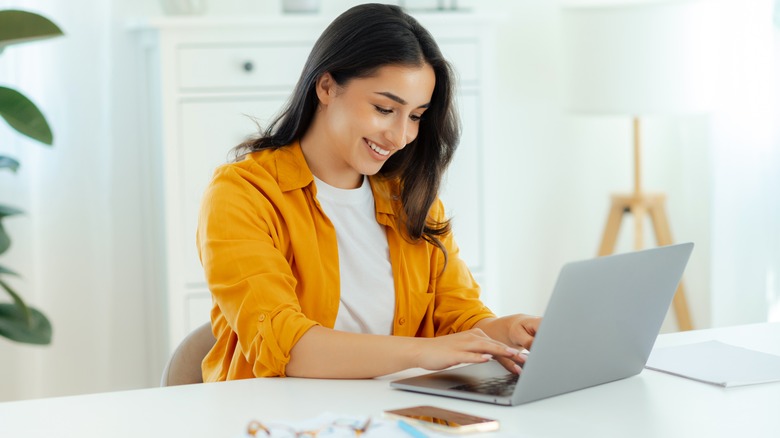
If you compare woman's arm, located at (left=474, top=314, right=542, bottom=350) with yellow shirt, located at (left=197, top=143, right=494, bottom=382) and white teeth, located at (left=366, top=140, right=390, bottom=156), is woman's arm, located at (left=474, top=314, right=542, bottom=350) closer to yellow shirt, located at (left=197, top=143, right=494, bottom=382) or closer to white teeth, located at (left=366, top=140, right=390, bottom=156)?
yellow shirt, located at (left=197, top=143, right=494, bottom=382)

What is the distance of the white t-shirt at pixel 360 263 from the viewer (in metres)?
1.88

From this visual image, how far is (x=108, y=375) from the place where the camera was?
133 inches

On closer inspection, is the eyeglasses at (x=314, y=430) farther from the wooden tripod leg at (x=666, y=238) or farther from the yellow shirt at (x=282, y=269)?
the wooden tripod leg at (x=666, y=238)

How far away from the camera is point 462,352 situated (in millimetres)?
1520

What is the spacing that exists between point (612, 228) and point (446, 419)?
2365 millimetres

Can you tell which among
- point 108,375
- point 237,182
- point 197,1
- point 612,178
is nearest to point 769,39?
point 612,178

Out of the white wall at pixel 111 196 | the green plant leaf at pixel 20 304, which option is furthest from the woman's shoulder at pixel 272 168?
the white wall at pixel 111 196

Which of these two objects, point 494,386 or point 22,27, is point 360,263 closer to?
point 494,386

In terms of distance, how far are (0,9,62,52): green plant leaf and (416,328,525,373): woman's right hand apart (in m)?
1.19

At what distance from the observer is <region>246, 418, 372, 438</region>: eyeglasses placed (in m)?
1.20

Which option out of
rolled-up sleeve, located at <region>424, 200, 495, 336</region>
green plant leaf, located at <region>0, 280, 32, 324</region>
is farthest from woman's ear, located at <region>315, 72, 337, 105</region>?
green plant leaf, located at <region>0, 280, 32, 324</region>

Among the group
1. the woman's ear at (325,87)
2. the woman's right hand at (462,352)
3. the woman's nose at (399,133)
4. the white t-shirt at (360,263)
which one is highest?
the woman's ear at (325,87)

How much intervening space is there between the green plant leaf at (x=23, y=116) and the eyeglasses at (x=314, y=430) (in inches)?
49.1

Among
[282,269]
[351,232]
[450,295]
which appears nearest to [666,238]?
[450,295]
